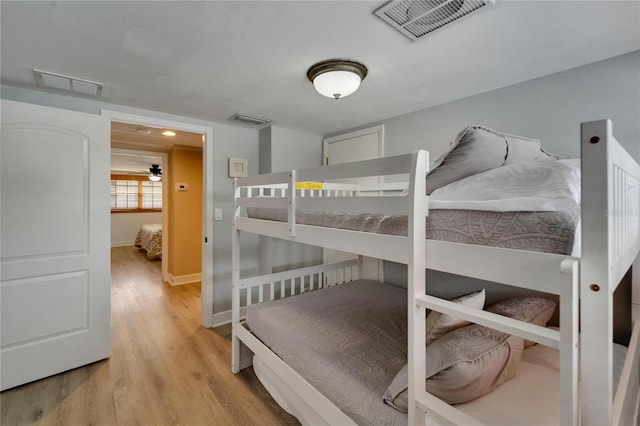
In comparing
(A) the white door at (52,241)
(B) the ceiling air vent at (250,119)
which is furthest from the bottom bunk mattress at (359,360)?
(B) the ceiling air vent at (250,119)

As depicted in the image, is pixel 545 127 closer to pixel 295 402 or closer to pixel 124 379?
pixel 295 402

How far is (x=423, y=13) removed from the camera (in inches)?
49.5

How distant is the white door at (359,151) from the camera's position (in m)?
2.90

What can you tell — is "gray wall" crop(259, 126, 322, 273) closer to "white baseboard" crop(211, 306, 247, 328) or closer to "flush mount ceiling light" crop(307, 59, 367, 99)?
"white baseboard" crop(211, 306, 247, 328)

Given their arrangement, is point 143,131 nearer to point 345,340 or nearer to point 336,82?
point 336,82

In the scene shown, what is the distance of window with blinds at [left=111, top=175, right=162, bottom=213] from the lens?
308 inches

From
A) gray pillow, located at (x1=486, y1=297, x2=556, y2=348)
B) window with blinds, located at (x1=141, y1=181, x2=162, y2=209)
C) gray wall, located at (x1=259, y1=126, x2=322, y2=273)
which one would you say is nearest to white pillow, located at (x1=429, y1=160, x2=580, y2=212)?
gray pillow, located at (x1=486, y1=297, x2=556, y2=348)

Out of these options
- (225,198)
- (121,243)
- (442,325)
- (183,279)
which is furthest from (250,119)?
(121,243)

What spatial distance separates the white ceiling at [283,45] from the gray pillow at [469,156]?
22.6 inches

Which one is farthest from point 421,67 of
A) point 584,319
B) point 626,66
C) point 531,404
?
point 531,404

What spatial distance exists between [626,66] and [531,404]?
6.00ft

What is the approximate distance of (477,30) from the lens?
138 centimetres

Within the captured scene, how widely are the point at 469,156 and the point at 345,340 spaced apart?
1.14 metres

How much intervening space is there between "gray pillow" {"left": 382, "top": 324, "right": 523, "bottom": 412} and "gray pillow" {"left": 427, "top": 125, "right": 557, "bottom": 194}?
59 cm
